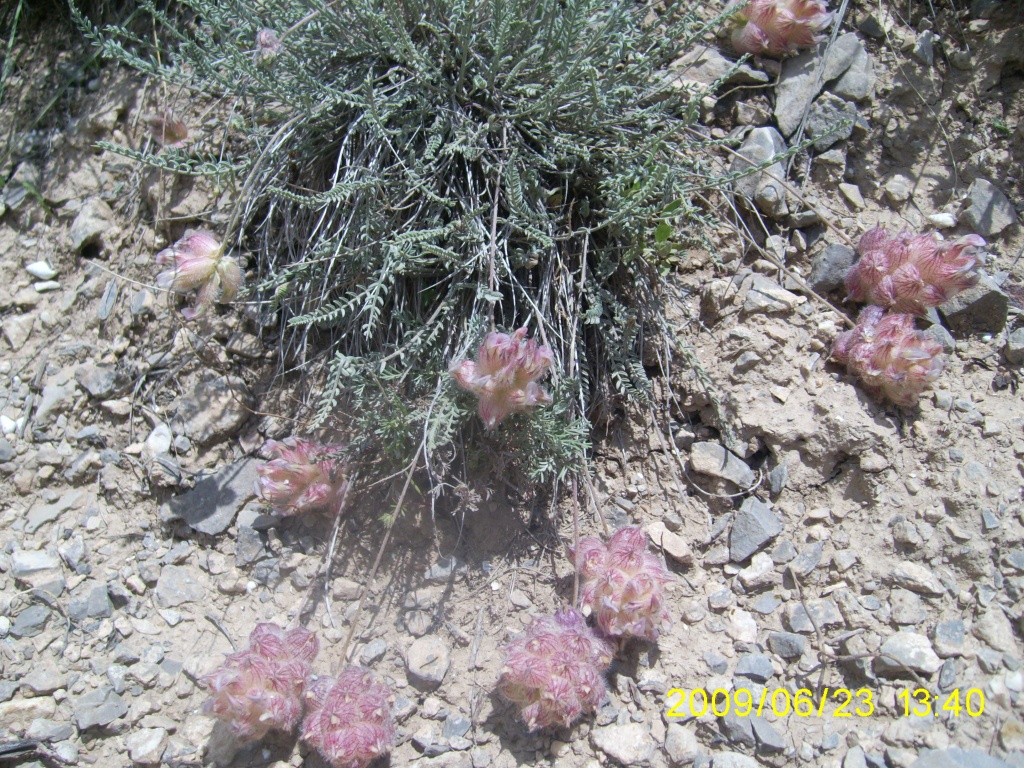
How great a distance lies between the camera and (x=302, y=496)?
6.39 feet

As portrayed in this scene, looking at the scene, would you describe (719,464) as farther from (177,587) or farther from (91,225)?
(91,225)

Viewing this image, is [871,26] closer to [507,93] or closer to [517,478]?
[507,93]

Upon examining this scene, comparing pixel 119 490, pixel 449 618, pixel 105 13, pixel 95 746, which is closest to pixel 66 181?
pixel 105 13

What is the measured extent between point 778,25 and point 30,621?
2.87 metres

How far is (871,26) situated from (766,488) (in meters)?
1.72

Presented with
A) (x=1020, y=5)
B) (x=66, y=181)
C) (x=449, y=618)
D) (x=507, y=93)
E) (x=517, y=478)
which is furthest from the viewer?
(x=66, y=181)

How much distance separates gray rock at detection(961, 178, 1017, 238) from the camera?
2258mm

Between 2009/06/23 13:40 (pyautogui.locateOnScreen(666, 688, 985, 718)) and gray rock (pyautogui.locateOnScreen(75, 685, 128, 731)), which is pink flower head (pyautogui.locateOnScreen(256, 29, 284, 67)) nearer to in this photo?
gray rock (pyautogui.locateOnScreen(75, 685, 128, 731))

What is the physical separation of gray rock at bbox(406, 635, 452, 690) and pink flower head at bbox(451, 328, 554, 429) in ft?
2.00

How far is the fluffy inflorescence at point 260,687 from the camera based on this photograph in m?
1.61

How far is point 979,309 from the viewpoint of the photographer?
2.13 m

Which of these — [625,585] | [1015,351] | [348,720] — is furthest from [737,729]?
[1015,351]

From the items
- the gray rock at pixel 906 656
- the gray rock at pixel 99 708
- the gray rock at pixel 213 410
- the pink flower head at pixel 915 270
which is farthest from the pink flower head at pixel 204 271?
the gray rock at pixel 906 656

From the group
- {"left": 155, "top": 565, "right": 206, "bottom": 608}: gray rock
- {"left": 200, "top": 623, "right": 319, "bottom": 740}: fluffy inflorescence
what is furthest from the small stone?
{"left": 155, "top": 565, "right": 206, "bottom": 608}: gray rock
